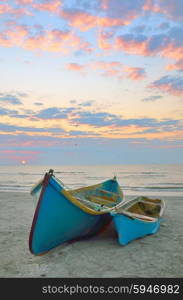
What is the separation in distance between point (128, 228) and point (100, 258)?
132 centimetres

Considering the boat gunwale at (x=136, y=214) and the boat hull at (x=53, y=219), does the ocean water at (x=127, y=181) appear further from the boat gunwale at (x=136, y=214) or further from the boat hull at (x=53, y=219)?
the boat hull at (x=53, y=219)

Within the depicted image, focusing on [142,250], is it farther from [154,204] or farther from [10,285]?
[154,204]

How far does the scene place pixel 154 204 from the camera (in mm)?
10773

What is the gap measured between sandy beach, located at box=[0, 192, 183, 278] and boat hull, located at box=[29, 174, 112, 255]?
0.38 m

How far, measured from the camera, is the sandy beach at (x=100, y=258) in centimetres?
521

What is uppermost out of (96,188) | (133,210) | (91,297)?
(96,188)

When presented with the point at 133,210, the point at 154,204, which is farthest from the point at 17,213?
the point at 154,204

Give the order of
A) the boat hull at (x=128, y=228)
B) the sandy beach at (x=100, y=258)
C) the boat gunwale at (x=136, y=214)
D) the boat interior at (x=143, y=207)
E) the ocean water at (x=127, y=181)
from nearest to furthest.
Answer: the sandy beach at (x=100, y=258) < the boat hull at (x=128, y=228) < the boat gunwale at (x=136, y=214) < the boat interior at (x=143, y=207) < the ocean water at (x=127, y=181)

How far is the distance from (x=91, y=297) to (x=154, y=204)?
704cm

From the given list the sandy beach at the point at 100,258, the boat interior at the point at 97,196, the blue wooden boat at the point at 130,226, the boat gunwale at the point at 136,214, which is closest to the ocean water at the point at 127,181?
the boat interior at the point at 97,196

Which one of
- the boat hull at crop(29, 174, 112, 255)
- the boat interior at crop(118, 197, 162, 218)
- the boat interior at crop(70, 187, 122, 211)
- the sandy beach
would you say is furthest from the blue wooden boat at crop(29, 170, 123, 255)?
the boat interior at crop(118, 197, 162, 218)

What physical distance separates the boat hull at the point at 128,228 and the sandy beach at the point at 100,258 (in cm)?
19

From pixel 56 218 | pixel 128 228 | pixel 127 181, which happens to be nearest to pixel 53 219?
pixel 56 218

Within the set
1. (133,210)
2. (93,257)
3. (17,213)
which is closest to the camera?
(93,257)
